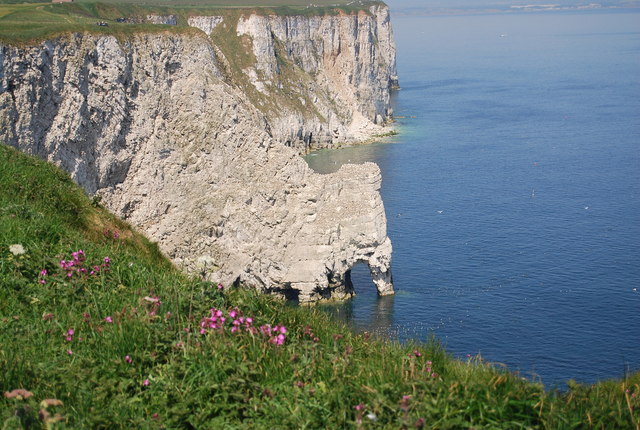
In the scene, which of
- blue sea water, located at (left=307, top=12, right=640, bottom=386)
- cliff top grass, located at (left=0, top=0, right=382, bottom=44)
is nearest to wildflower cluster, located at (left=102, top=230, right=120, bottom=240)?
blue sea water, located at (left=307, top=12, right=640, bottom=386)

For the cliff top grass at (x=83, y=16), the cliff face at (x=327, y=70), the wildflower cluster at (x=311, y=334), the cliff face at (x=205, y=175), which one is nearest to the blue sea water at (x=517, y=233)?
the wildflower cluster at (x=311, y=334)

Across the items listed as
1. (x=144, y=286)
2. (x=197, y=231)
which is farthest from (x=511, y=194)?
(x=144, y=286)

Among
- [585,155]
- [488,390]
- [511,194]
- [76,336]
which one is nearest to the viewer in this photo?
[488,390]

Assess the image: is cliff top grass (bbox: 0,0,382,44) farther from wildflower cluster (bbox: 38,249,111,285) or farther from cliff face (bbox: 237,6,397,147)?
wildflower cluster (bbox: 38,249,111,285)

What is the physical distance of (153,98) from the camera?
43.4 m

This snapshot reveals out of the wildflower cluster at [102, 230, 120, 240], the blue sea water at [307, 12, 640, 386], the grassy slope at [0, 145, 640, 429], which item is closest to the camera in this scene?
the grassy slope at [0, 145, 640, 429]

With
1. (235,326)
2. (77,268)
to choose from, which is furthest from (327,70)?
(235,326)

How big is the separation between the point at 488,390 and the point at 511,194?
231 feet

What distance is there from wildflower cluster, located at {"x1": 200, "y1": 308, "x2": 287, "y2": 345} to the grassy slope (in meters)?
0.07

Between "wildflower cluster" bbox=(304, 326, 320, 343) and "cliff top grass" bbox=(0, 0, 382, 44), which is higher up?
"cliff top grass" bbox=(0, 0, 382, 44)

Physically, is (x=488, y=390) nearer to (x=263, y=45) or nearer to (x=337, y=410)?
(x=337, y=410)

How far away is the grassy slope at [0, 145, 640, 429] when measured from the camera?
344 inches

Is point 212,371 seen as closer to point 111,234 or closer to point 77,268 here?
point 77,268

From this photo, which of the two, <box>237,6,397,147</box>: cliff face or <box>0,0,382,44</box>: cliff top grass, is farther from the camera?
<box>237,6,397,147</box>: cliff face
